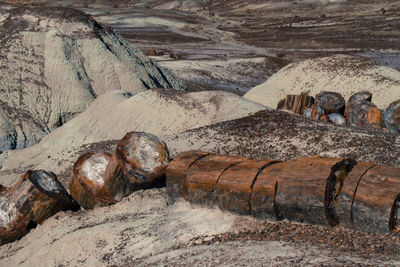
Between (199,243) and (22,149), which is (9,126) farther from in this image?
(199,243)

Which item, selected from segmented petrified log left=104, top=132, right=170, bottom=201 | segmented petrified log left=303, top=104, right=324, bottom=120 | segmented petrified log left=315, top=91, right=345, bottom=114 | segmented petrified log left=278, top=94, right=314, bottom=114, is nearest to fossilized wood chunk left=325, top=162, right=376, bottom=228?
segmented petrified log left=104, top=132, right=170, bottom=201

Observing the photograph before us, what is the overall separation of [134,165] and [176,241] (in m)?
1.50

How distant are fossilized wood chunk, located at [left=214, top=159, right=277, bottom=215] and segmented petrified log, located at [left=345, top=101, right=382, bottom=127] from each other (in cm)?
Answer: 590

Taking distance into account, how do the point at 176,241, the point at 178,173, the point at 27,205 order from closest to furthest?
the point at 176,241 < the point at 178,173 < the point at 27,205

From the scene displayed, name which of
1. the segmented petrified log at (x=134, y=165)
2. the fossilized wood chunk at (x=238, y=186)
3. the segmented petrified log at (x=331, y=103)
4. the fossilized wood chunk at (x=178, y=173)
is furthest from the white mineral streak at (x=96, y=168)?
the segmented petrified log at (x=331, y=103)

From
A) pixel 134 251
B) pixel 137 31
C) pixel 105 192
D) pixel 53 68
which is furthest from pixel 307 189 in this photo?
pixel 137 31

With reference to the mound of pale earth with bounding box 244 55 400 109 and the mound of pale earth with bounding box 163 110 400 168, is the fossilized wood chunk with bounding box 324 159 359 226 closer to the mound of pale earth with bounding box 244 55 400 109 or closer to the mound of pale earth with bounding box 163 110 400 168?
the mound of pale earth with bounding box 163 110 400 168

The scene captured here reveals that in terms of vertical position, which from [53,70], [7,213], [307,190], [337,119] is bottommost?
[337,119]

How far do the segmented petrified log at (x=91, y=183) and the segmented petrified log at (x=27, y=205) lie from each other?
246 mm

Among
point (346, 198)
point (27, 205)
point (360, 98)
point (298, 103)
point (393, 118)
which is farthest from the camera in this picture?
point (298, 103)

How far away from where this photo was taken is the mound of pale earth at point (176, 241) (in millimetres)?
4523

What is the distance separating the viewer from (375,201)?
4.70 metres

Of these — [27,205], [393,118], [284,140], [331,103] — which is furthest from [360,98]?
[27,205]

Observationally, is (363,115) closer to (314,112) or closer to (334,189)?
(314,112)
